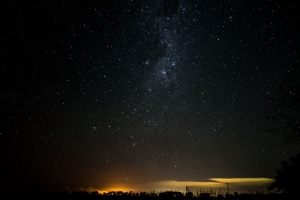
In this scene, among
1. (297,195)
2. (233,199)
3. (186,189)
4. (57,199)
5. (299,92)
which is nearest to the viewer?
(299,92)

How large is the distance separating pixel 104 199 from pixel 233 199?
12857mm

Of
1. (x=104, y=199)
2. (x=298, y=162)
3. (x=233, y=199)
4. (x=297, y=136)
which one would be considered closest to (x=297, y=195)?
(x=298, y=162)

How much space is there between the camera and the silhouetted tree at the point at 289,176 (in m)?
14.9

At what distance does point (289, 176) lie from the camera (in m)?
16.2

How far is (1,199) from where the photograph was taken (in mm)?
18719

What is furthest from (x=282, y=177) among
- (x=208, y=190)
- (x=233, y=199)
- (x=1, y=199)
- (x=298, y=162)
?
(x=208, y=190)

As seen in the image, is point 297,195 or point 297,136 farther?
point 297,195

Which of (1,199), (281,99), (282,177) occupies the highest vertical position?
(281,99)

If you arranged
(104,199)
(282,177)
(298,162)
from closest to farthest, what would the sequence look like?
(298,162), (282,177), (104,199)

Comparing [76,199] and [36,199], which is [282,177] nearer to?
[76,199]

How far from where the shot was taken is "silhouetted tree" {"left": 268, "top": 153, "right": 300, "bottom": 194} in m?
14.9

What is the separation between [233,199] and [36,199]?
59.0ft

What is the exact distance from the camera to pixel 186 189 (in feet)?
126

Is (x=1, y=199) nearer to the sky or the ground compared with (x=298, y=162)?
nearer to the ground
